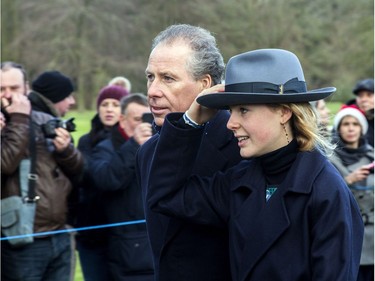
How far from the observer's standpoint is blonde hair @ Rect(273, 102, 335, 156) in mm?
2680

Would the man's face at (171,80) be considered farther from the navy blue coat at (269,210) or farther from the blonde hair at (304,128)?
the blonde hair at (304,128)

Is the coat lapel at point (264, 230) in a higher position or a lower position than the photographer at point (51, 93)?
lower

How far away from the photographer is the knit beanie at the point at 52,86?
20.4ft

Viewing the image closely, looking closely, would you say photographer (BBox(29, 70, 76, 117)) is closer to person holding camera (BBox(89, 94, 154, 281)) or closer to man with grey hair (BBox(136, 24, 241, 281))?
person holding camera (BBox(89, 94, 154, 281))

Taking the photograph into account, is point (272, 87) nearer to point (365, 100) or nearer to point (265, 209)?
point (265, 209)

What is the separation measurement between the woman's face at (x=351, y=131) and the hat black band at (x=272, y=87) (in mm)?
3981

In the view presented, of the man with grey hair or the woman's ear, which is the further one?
the man with grey hair

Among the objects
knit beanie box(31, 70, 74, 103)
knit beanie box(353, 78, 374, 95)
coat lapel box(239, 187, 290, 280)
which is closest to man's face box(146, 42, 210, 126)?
coat lapel box(239, 187, 290, 280)

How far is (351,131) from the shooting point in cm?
660

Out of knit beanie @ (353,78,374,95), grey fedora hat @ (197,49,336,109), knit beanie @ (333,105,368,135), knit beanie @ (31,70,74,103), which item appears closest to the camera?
grey fedora hat @ (197,49,336,109)

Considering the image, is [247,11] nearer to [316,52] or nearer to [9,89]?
[316,52]

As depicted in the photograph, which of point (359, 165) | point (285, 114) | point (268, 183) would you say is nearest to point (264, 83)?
point (285, 114)

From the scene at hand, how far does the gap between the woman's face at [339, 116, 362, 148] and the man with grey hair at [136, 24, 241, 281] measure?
3685mm

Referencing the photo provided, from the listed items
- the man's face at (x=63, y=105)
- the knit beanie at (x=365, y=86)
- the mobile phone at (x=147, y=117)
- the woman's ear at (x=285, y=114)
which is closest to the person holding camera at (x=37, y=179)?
the mobile phone at (x=147, y=117)
